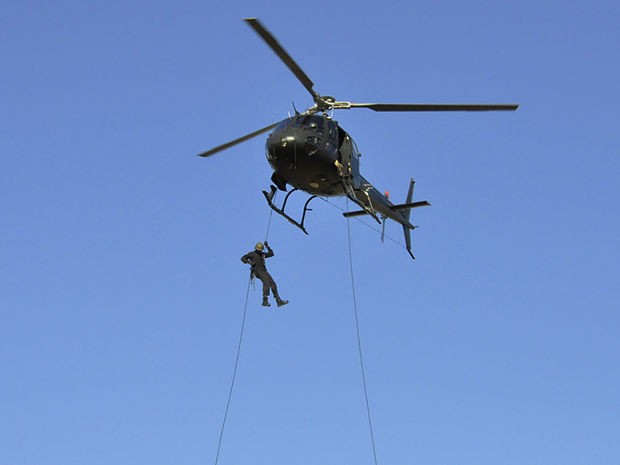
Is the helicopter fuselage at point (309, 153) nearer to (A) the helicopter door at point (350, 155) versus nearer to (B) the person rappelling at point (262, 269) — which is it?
(A) the helicopter door at point (350, 155)

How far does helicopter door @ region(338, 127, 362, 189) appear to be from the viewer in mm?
27766

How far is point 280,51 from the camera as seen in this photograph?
988 inches

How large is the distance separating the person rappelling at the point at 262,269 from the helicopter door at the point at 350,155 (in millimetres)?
3240

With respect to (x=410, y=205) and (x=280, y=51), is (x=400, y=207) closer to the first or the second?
(x=410, y=205)

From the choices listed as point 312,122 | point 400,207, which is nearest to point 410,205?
point 400,207

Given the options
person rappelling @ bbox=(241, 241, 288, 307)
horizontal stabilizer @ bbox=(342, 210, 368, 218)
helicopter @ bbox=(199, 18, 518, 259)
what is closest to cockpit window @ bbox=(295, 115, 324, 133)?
helicopter @ bbox=(199, 18, 518, 259)

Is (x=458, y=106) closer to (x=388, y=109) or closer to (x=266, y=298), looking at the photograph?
(x=388, y=109)

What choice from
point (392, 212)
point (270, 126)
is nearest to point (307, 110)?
point (270, 126)

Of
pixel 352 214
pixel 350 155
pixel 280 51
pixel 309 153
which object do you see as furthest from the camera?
pixel 352 214

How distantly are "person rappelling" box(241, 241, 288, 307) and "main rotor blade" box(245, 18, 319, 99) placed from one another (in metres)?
4.70

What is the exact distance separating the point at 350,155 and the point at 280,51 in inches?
176

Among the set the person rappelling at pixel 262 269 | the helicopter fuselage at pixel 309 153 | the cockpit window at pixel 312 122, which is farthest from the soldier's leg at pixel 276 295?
the cockpit window at pixel 312 122

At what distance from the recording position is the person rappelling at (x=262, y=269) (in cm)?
2762

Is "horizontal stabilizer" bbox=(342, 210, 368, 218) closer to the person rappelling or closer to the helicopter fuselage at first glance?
the helicopter fuselage
